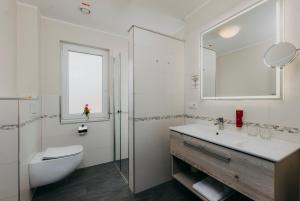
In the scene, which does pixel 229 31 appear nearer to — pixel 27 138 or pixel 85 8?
pixel 85 8

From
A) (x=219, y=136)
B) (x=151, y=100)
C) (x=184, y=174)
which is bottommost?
(x=184, y=174)

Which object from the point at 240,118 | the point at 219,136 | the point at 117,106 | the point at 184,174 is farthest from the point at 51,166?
the point at 240,118

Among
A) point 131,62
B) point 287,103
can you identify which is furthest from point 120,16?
point 287,103

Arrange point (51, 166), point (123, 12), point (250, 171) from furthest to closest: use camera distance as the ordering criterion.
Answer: point (123, 12)
point (51, 166)
point (250, 171)

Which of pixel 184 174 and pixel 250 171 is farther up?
pixel 250 171

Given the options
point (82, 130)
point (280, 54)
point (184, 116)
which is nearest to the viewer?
point (280, 54)

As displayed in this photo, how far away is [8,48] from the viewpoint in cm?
152

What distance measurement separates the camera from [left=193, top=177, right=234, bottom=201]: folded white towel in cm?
121

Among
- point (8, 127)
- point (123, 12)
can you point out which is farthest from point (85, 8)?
point (8, 127)

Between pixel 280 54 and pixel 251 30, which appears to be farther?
pixel 251 30

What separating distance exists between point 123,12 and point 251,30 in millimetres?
1631

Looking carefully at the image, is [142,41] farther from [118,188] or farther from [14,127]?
[118,188]

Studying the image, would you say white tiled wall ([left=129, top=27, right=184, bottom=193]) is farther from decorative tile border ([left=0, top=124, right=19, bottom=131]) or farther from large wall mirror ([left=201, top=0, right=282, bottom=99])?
decorative tile border ([left=0, top=124, right=19, bottom=131])

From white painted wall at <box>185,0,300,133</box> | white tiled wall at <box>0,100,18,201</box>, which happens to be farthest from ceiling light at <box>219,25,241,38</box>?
white tiled wall at <box>0,100,18,201</box>
